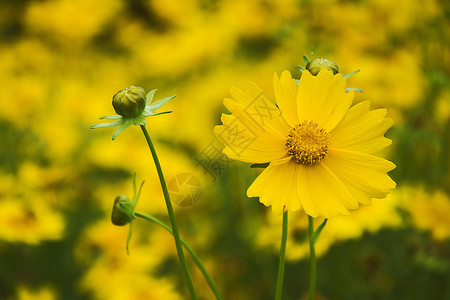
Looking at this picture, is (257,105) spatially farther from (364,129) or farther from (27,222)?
(27,222)

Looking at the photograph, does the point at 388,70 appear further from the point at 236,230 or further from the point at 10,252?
the point at 10,252

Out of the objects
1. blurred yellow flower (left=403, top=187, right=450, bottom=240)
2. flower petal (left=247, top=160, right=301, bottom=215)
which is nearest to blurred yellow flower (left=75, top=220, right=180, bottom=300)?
blurred yellow flower (left=403, top=187, right=450, bottom=240)

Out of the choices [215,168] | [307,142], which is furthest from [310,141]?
[215,168]

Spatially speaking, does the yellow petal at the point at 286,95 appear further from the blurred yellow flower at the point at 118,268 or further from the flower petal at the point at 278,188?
the blurred yellow flower at the point at 118,268

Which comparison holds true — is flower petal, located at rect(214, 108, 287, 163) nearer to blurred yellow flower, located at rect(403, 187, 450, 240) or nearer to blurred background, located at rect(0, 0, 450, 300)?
blurred background, located at rect(0, 0, 450, 300)

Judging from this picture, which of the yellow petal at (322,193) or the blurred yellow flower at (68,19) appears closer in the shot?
the yellow petal at (322,193)

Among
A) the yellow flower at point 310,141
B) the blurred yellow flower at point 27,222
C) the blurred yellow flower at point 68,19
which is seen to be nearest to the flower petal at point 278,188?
the yellow flower at point 310,141
